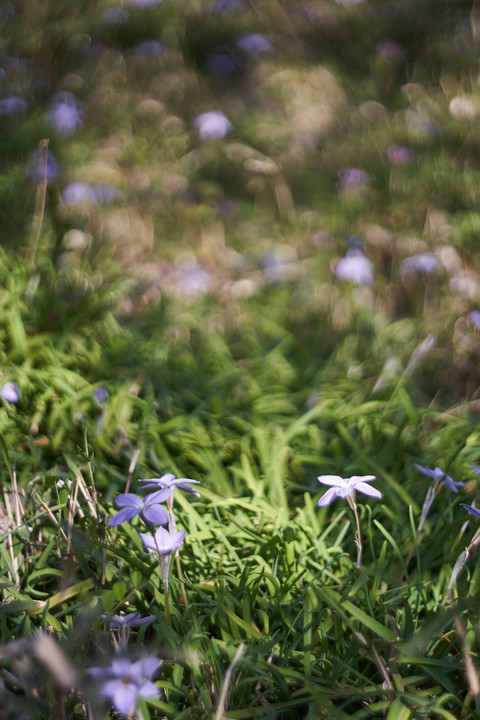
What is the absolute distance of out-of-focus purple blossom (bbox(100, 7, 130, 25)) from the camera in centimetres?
496

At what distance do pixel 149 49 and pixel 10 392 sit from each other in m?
3.73

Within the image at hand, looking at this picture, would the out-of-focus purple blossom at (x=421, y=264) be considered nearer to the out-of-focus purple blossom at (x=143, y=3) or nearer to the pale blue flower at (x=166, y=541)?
the pale blue flower at (x=166, y=541)

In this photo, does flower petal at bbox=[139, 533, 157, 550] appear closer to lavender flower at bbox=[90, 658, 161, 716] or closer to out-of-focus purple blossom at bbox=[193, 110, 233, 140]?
lavender flower at bbox=[90, 658, 161, 716]

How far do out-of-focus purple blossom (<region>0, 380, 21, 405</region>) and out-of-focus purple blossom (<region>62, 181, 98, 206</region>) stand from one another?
1.54m

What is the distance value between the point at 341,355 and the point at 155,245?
139cm

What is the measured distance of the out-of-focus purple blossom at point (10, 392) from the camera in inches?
76.9


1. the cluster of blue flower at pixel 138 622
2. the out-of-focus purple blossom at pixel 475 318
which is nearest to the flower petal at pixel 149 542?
the cluster of blue flower at pixel 138 622

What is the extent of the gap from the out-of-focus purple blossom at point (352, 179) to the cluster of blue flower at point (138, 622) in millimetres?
3068

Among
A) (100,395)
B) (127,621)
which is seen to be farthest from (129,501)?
(100,395)

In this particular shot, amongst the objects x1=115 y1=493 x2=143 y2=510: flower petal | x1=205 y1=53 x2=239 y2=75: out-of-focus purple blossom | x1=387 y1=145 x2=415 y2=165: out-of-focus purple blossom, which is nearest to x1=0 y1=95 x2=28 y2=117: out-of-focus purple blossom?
x1=205 y1=53 x2=239 y2=75: out-of-focus purple blossom

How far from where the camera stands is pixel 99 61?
4.66m

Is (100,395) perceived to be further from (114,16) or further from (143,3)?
(143,3)

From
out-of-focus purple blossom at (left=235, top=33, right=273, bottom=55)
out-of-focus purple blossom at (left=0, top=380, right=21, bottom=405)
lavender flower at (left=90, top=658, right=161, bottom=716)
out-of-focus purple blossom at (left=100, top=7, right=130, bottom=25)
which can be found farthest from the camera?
out-of-focus purple blossom at (left=235, top=33, right=273, bottom=55)

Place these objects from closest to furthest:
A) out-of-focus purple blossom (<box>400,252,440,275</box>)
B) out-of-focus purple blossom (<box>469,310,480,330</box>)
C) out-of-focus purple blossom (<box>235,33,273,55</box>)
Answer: out-of-focus purple blossom (<box>469,310,480,330</box>) → out-of-focus purple blossom (<box>400,252,440,275</box>) → out-of-focus purple blossom (<box>235,33,273,55</box>)
